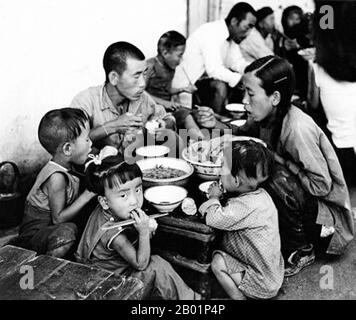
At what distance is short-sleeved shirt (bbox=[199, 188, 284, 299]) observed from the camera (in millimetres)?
2947

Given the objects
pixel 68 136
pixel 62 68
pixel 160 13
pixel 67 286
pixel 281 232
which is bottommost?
pixel 281 232

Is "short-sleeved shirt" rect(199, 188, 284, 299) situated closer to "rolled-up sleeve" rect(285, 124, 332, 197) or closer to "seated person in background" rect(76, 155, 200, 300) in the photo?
"seated person in background" rect(76, 155, 200, 300)

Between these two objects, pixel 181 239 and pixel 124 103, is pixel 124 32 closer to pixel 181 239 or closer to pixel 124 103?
pixel 124 103

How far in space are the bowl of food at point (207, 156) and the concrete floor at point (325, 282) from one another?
1.03m

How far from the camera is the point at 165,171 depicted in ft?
11.6

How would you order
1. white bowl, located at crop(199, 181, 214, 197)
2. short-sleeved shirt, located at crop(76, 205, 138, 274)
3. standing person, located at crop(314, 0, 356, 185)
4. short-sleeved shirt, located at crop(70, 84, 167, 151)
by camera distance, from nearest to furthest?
1. short-sleeved shirt, located at crop(76, 205, 138, 274)
2. white bowl, located at crop(199, 181, 214, 197)
3. short-sleeved shirt, located at crop(70, 84, 167, 151)
4. standing person, located at crop(314, 0, 356, 185)

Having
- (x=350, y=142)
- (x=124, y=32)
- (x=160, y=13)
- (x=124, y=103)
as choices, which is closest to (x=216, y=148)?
(x=124, y=103)

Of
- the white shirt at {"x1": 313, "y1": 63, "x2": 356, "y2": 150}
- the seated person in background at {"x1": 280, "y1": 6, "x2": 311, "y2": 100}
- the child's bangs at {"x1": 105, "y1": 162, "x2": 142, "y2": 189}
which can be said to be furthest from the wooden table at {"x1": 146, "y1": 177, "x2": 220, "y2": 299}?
the seated person in background at {"x1": 280, "y1": 6, "x2": 311, "y2": 100}

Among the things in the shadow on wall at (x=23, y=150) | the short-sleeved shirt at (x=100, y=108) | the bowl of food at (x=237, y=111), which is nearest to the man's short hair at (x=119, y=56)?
the short-sleeved shirt at (x=100, y=108)

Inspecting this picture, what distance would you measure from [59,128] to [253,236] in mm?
1572

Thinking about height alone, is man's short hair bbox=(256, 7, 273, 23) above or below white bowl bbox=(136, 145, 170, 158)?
above

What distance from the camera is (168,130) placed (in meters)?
4.29

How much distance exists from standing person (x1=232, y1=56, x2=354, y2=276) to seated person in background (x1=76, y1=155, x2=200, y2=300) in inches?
40.6
